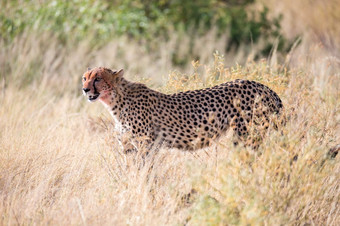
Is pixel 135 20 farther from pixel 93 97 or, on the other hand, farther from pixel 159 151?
pixel 159 151

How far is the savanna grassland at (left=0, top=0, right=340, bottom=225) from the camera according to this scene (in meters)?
3.61

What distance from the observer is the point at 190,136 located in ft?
14.9

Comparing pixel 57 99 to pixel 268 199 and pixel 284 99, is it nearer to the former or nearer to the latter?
pixel 284 99

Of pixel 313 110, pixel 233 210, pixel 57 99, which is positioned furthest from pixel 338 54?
pixel 233 210

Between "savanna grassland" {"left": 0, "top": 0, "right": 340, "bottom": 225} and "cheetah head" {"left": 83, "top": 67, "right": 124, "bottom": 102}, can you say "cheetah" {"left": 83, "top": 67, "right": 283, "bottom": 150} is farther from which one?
"savanna grassland" {"left": 0, "top": 0, "right": 340, "bottom": 225}

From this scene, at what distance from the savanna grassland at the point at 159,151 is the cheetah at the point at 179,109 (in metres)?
0.17

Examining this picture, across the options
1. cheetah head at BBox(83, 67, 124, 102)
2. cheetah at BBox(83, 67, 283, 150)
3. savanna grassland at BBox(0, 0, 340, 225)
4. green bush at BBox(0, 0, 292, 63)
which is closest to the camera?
savanna grassland at BBox(0, 0, 340, 225)

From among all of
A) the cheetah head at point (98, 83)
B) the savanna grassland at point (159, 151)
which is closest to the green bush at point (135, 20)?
the savanna grassland at point (159, 151)

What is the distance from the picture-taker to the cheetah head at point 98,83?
14.3 ft

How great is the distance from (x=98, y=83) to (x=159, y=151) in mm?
806

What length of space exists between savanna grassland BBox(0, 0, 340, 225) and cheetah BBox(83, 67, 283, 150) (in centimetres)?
17

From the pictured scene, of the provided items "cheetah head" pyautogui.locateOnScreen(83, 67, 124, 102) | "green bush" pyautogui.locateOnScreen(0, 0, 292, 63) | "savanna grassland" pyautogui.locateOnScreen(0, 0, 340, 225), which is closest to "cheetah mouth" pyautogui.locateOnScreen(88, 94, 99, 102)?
"cheetah head" pyautogui.locateOnScreen(83, 67, 124, 102)

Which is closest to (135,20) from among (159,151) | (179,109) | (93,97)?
(179,109)

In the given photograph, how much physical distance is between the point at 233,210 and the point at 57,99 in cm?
423
